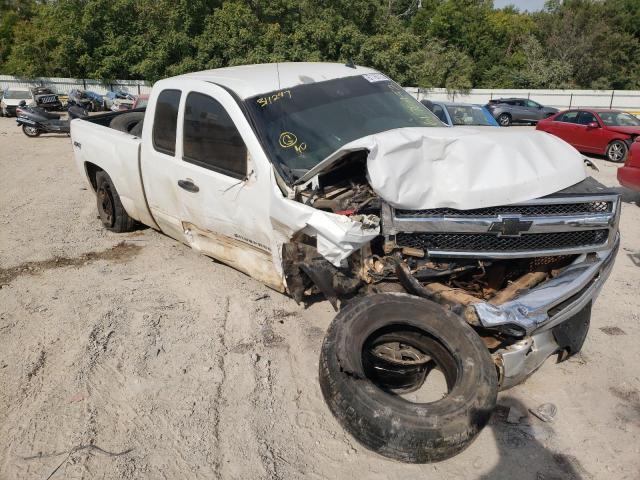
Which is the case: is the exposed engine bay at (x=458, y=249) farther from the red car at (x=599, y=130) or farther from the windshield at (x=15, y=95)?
the windshield at (x=15, y=95)

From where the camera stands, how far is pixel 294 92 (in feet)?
14.0

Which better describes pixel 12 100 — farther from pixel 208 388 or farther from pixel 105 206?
pixel 208 388

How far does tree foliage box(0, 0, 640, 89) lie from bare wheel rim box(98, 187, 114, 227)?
2760cm

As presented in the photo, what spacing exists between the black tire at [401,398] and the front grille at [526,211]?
21.1 inches

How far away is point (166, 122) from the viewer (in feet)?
15.6

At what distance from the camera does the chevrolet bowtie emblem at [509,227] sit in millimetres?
3090

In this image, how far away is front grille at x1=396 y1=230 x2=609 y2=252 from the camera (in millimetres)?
3164

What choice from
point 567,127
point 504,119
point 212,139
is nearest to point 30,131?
point 212,139

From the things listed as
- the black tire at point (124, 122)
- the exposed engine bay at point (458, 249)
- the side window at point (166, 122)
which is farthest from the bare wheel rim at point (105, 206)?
the exposed engine bay at point (458, 249)

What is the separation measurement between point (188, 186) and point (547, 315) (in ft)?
9.84

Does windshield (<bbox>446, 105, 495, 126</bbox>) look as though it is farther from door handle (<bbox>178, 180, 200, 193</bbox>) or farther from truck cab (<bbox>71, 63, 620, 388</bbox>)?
door handle (<bbox>178, 180, 200, 193</bbox>)

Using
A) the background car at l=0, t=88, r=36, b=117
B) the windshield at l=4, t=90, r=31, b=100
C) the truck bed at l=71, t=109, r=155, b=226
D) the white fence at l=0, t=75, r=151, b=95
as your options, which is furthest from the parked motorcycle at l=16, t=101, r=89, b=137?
the white fence at l=0, t=75, r=151, b=95

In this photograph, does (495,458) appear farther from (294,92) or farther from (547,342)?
(294,92)

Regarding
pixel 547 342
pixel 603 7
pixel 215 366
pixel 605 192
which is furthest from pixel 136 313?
pixel 603 7
